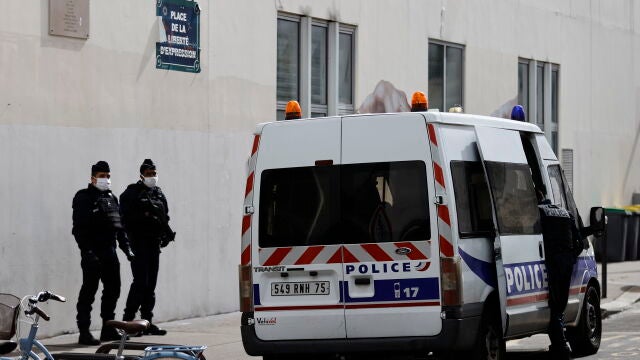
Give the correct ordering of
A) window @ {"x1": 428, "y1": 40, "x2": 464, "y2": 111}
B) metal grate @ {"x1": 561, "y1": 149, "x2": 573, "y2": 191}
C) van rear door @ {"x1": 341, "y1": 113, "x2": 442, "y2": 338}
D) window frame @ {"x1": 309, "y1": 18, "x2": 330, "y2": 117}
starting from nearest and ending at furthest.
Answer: van rear door @ {"x1": 341, "y1": 113, "x2": 442, "y2": 338}, window frame @ {"x1": 309, "y1": 18, "x2": 330, "y2": 117}, window @ {"x1": 428, "y1": 40, "x2": 464, "y2": 111}, metal grate @ {"x1": 561, "y1": 149, "x2": 573, "y2": 191}

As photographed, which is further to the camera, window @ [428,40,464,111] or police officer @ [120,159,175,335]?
window @ [428,40,464,111]

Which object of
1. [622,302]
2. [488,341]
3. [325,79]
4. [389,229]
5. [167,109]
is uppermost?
[325,79]

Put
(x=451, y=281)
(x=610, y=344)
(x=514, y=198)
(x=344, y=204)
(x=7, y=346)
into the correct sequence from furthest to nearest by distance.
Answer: (x=610, y=344) < (x=514, y=198) < (x=344, y=204) < (x=451, y=281) < (x=7, y=346)

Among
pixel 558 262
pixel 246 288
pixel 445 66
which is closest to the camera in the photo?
pixel 246 288

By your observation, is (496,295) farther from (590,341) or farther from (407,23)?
(407,23)

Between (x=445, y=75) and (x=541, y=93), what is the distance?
4528mm

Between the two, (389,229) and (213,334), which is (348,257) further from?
(213,334)

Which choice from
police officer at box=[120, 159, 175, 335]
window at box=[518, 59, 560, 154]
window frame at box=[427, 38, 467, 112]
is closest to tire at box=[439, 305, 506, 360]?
police officer at box=[120, 159, 175, 335]

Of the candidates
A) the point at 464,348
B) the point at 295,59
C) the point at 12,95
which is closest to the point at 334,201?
the point at 464,348

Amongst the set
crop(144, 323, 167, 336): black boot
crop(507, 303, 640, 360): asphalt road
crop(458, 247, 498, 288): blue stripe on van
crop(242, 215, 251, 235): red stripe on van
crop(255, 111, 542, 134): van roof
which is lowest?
crop(507, 303, 640, 360): asphalt road

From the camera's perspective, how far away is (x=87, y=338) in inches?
542

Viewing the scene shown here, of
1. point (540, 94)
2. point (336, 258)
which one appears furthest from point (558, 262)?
point (540, 94)

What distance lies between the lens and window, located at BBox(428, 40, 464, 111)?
22.6m

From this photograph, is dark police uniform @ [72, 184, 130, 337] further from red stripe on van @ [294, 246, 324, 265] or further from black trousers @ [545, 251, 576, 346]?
black trousers @ [545, 251, 576, 346]
